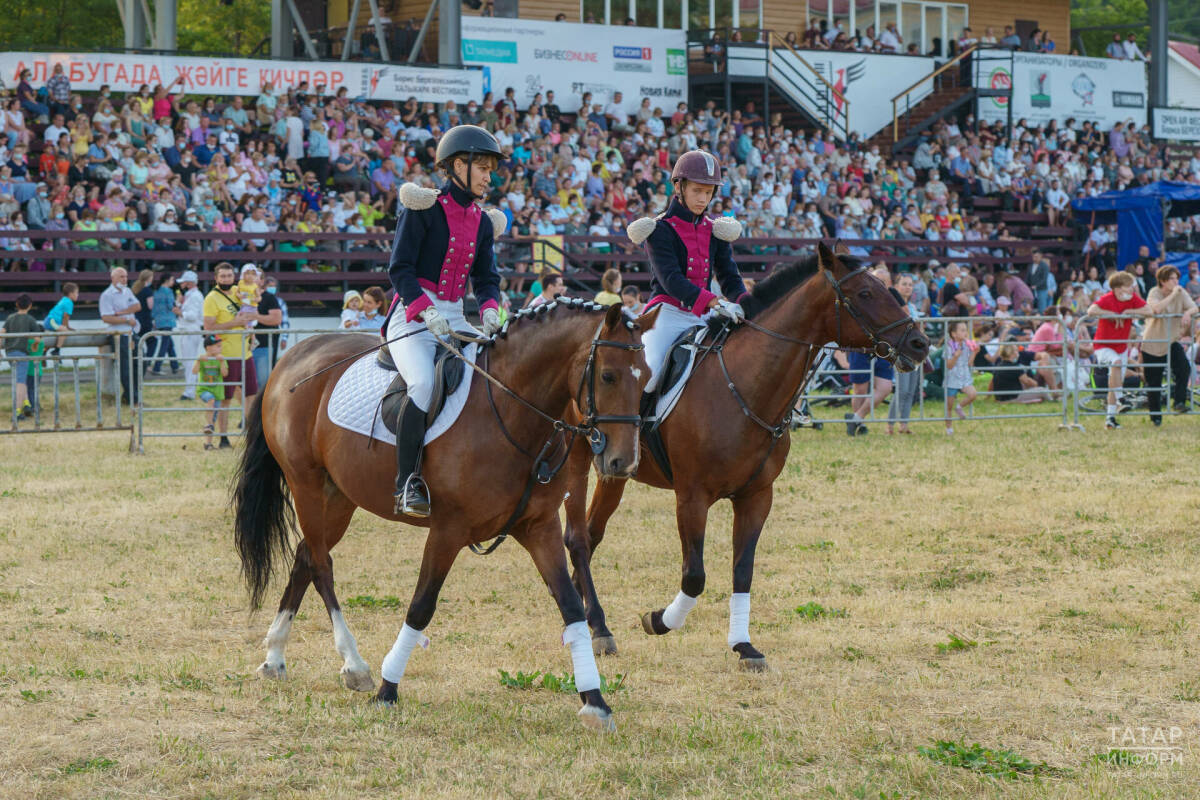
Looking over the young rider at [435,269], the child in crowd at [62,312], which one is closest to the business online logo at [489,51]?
the child in crowd at [62,312]

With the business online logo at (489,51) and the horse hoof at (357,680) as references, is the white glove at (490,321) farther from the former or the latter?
the business online logo at (489,51)

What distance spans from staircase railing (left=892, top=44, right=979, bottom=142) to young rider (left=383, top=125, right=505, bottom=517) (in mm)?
31825

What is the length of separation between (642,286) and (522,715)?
1947 cm

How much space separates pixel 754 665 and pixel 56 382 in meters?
11.6

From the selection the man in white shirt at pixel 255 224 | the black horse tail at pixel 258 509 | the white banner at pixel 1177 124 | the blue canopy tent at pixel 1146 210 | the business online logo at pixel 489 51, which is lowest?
the black horse tail at pixel 258 509

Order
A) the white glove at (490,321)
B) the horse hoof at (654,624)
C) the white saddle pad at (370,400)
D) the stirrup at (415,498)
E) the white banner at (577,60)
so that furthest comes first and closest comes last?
the white banner at (577,60) < the horse hoof at (654,624) < the white glove at (490,321) < the white saddle pad at (370,400) < the stirrup at (415,498)

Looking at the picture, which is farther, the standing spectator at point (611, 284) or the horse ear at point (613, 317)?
the standing spectator at point (611, 284)

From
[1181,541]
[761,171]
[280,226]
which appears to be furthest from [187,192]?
[1181,541]

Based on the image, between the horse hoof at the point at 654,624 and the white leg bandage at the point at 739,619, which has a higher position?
the white leg bandage at the point at 739,619

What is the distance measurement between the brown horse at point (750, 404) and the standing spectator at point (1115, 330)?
34.2 ft

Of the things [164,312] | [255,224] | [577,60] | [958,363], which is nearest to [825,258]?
[958,363]

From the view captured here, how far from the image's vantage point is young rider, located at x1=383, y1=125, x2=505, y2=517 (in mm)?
6254

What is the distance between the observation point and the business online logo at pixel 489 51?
30.4 m

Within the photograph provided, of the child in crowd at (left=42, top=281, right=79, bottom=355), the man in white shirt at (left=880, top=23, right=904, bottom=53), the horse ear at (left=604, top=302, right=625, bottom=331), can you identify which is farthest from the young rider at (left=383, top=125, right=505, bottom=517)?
the man in white shirt at (left=880, top=23, right=904, bottom=53)
